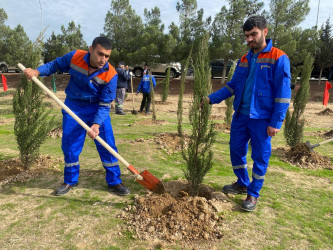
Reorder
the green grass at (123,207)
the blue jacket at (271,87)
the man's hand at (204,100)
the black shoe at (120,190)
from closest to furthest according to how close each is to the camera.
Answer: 1. the green grass at (123,207)
2. the blue jacket at (271,87)
3. the man's hand at (204,100)
4. the black shoe at (120,190)

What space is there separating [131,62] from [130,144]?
16.0m

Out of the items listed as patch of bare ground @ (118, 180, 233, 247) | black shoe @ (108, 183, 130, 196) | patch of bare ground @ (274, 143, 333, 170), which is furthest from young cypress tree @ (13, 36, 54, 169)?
patch of bare ground @ (274, 143, 333, 170)

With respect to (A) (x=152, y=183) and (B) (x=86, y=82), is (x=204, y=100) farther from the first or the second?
(B) (x=86, y=82)

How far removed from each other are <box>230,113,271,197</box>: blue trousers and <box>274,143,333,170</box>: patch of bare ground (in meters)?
2.27

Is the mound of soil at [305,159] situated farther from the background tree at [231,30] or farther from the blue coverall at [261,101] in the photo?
the background tree at [231,30]

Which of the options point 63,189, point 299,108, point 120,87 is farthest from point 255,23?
point 120,87

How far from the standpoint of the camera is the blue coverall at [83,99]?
3229mm

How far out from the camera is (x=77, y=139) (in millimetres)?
3391

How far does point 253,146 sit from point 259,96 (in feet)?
2.11

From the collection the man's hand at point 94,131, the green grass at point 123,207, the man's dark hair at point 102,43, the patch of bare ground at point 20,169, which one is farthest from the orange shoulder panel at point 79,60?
the patch of bare ground at point 20,169

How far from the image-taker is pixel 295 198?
3.61 meters

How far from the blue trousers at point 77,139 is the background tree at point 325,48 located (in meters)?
23.3

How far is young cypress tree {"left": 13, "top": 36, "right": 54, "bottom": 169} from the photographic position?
3863 millimetres

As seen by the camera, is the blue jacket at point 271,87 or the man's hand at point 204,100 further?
the man's hand at point 204,100
